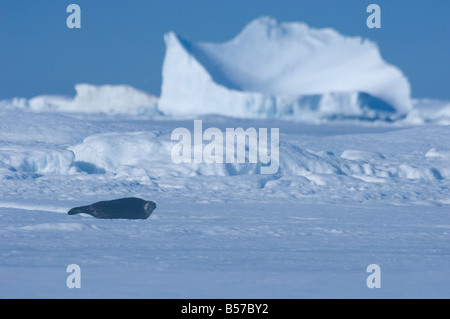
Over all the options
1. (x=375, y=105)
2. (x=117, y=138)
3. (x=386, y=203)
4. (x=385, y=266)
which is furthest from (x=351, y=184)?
(x=375, y=105)

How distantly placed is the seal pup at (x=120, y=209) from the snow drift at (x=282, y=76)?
18466 millimetres

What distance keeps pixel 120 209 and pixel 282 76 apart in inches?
866

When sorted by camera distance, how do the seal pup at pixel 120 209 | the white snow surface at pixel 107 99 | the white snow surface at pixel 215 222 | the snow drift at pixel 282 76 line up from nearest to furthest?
the white snow surface at pixel 215 222 < the seal pup at pixel 120 209 < the snow drift at pixel 282 76 < the white snow surface at pixel 107 99

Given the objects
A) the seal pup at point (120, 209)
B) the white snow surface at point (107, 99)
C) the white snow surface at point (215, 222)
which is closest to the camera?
the white snow surface at point (215, 222)

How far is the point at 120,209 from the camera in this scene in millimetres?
6777

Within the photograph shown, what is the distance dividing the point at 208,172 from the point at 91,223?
332 cm

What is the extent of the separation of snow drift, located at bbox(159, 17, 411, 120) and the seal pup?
18.5 meters

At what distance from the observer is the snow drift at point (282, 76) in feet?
82.2

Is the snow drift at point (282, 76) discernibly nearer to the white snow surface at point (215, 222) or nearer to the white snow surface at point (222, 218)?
the white snow surface at point (222, 218)

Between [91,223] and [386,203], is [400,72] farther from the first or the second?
[91,223]

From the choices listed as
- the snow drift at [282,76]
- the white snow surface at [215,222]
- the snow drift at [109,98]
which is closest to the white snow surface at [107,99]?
the snow drift at [109,98]

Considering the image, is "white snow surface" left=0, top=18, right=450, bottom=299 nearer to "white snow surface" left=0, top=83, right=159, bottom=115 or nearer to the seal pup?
the seal pup

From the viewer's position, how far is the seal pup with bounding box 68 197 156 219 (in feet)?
21.7

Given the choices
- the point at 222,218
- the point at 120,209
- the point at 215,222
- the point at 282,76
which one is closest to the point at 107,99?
the point at 282,76
